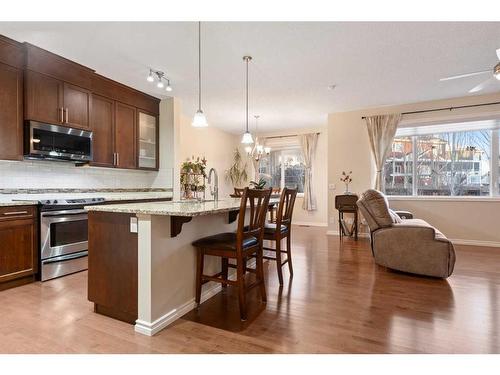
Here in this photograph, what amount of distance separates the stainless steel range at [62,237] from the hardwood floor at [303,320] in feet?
0.67

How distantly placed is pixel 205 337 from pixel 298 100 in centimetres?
426

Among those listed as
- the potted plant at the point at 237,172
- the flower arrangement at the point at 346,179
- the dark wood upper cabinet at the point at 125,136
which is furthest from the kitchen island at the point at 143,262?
the potted plant at the point at 237,172

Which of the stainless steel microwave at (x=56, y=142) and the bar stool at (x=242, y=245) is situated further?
the stainless steel microwave at (x=56, y=142)

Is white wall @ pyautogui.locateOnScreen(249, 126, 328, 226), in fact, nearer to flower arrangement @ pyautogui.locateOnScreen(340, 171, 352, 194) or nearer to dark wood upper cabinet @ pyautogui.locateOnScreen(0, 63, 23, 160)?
flower arrangement @ pyautogui.locateOnScreen(340, 171, 352, 194)

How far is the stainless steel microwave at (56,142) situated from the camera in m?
3.13

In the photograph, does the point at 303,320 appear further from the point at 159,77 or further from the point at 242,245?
the point at 159,77

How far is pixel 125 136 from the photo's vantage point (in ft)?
14.6

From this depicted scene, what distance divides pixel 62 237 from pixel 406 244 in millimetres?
4049

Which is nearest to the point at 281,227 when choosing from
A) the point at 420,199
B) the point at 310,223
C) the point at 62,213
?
the point at 62,213

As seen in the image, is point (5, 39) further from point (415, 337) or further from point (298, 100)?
point (415, 337)

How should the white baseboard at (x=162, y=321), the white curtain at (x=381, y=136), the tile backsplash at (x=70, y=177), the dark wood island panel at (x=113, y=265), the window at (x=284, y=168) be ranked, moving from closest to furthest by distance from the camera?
the white baseboard at (x=162, y=321), the dark wood island panel at (x=113, y=265), the tile backsplash at (x=70, y=177), the white curtain at (x=381, y=136), the window at (x=284, y=168)

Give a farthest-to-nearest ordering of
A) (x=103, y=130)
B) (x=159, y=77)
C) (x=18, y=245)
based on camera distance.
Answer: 1. (x=103, y=130)
2. (x=159, y=77)
3. (x=18, y=245)

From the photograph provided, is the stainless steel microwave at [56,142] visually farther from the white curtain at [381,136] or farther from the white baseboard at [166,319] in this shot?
the white curtain at [381,136]
